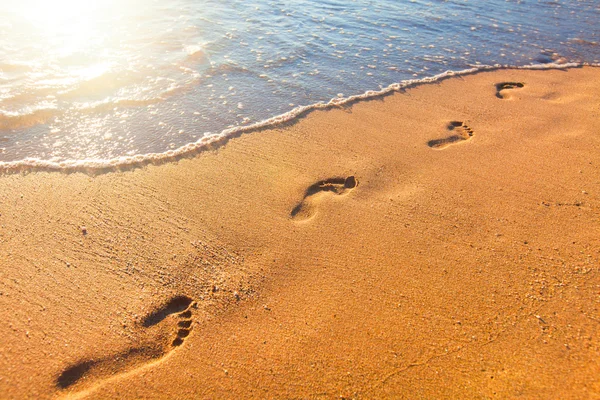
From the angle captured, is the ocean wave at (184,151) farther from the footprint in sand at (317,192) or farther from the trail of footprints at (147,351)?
the trail of footprints at (147,351)

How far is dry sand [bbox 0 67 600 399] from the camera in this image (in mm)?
2260

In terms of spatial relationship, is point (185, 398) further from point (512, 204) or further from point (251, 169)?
point (512, 204)

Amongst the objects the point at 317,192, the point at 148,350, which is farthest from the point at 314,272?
the point at 148,350

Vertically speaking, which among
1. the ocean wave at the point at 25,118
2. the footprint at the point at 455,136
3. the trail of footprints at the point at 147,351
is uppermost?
the ocean wave at the point at 25,118

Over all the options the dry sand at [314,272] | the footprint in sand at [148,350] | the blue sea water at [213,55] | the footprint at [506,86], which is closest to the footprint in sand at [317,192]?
the dry sand at [314,272]

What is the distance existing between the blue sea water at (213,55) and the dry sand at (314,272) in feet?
2.43

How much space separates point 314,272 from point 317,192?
98cm

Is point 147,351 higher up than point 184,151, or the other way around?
point 184,151

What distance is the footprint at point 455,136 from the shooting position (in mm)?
4289

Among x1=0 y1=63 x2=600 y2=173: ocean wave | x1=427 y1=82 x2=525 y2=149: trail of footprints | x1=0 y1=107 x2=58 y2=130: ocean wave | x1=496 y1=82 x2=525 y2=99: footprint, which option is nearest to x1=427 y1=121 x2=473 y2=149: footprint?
x1=427 y1=82 x2=525 y2=149: trail of footprints

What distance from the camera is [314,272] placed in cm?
287

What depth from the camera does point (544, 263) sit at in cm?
289

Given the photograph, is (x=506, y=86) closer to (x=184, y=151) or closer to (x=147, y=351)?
(x=184, y=151)

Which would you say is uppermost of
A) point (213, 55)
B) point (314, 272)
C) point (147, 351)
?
point (213, 55)
